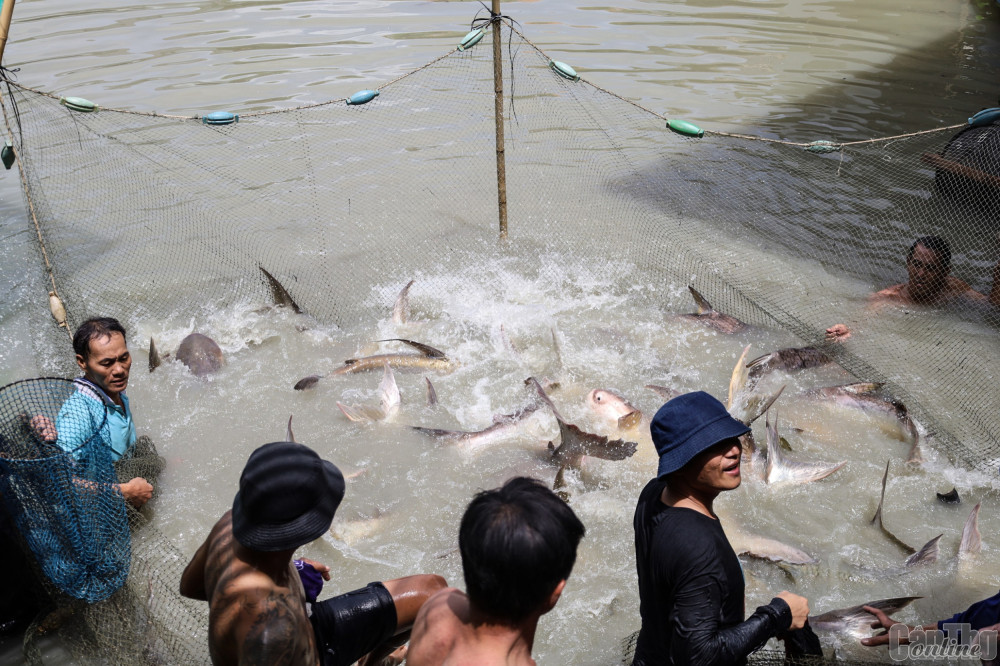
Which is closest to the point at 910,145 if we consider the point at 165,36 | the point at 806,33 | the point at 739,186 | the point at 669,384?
the point at 739,186

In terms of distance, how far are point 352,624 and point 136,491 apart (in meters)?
1.60

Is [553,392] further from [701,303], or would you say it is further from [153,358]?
[153,358]

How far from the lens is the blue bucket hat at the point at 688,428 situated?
2152 mm

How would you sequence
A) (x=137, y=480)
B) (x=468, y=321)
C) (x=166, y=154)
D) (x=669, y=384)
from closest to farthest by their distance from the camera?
1. (x=137, y=480)
2. (x=669, y=384)
3. (x=468, y=321)
4. (x=166, y=154)

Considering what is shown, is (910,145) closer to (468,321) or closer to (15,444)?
(468,321)

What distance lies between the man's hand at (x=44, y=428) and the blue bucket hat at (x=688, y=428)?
8.44 feet

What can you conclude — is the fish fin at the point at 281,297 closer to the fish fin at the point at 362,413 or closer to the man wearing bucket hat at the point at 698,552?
the fish fin at the point at 362,413

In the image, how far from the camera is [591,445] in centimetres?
430

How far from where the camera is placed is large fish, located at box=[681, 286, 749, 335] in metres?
5.65

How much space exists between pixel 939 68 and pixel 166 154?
996cm

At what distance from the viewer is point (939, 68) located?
10.7 m

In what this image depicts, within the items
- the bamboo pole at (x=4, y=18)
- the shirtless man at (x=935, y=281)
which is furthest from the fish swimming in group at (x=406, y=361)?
the bamboo pole at (x=4, y=18)

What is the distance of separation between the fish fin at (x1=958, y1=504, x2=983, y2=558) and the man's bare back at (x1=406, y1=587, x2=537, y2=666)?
276 cm

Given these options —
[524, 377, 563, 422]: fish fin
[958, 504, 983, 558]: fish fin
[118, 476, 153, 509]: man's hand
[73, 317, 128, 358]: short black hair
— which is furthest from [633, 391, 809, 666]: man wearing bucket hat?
[73, 317, 128, 358]: short black hair
